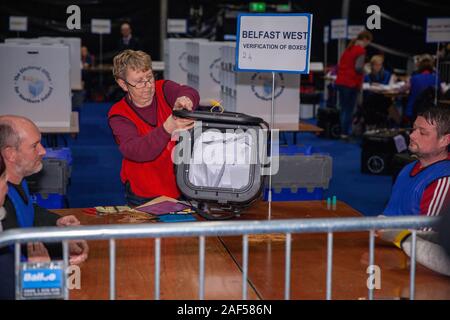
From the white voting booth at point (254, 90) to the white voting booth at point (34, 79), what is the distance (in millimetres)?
1547

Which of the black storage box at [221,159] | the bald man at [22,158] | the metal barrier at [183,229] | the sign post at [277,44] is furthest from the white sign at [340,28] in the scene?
the metal barrier at [183,229]

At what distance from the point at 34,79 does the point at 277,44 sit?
372 cm

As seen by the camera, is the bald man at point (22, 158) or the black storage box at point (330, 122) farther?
the black storage box at point (330, 122)

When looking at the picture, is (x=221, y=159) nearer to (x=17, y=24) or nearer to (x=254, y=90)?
(x=254, y=90)

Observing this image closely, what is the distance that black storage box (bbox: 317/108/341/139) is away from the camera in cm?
1209

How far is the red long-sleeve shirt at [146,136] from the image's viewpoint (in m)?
3.39

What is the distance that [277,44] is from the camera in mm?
3760

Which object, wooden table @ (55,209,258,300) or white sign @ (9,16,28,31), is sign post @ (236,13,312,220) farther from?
white sign @ (9,16,28,31)

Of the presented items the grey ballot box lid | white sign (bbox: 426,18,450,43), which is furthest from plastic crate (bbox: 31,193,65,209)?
white sign (bbox: 426,18,450,43)

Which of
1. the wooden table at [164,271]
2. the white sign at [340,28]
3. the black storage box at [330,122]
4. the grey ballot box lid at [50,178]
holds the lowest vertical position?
the black storage box at [330,122]

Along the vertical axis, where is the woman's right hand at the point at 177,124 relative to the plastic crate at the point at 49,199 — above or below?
above

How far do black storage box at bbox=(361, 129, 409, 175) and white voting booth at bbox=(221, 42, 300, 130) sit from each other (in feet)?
5.81

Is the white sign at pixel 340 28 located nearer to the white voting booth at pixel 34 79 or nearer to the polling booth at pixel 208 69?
the polling booth at pixel 208 69
